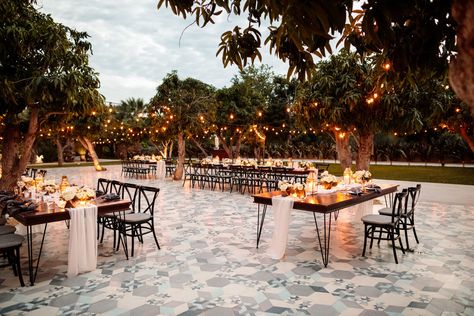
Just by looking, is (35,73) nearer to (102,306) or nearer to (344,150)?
(102,306)

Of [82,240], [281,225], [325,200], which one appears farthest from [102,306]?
[325,200]

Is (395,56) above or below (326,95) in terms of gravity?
below

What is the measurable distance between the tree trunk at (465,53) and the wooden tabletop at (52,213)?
431 cm

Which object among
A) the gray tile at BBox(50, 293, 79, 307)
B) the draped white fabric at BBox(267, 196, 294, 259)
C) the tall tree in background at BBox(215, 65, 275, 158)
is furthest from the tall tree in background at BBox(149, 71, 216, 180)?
the gray tile at BBox(50, 293, 79, 307)

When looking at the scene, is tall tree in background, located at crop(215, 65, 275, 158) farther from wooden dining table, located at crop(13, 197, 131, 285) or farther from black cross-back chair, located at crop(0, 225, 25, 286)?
black cross-back chair, located at crop(0, 225, 25, 286)

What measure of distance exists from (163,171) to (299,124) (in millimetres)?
9618

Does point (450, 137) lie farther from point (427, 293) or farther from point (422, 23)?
point (422, 23)

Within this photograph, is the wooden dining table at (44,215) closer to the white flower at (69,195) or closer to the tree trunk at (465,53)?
the white flower at (69,195)

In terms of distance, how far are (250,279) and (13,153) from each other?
6.01 m

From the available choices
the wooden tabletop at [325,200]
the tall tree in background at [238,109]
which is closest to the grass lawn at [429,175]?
the tall tree in background at [238,109]

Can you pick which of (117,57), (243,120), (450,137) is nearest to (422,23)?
(243,120)

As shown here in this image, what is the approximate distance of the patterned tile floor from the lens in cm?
341

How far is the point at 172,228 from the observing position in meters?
6.59

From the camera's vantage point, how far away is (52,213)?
4.11 metres
